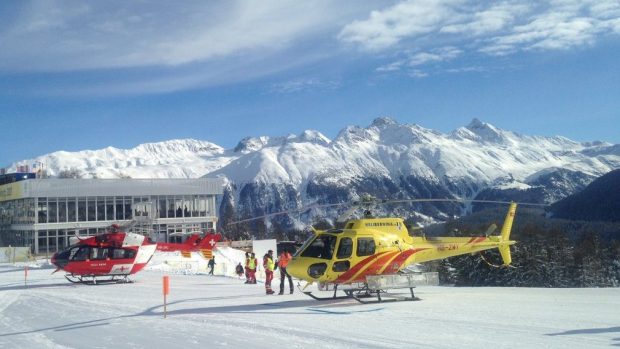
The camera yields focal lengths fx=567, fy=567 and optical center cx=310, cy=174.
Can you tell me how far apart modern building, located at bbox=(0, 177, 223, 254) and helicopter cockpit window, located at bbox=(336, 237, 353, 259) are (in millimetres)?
41804

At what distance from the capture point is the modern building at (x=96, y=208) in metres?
58.5

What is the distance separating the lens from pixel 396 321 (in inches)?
515

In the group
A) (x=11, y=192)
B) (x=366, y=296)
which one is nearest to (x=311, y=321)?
(x=366, y=296)

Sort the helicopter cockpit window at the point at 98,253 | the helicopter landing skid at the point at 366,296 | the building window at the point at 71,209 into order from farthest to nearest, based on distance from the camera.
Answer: the building window at the point at 71,209 < the helicopter cockpit window at the point at 98,253 < the helicopter landing skid at the point at 366,296

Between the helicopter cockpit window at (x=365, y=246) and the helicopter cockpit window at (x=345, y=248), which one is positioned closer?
the helicopter cockpit window at (x=345, y=248)

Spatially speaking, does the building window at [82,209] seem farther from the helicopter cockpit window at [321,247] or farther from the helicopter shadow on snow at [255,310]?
the helicopter cockpit window at [321,247]

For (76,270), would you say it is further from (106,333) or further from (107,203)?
(107,203)

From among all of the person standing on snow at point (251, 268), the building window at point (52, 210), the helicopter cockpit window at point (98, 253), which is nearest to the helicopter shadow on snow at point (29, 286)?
the helicopter cockpit window at point (98, 253)

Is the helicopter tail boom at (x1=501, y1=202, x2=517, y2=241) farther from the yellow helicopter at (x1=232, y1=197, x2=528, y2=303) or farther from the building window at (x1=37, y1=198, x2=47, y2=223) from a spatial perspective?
the building window at (x1=37, y1=198, x2=47, y2=223)

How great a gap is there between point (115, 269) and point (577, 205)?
594ft

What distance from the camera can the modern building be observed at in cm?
5850

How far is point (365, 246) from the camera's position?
17.4m

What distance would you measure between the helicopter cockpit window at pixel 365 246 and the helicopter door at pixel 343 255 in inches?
10.7

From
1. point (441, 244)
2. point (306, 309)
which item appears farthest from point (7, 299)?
point (441, 244)
